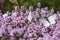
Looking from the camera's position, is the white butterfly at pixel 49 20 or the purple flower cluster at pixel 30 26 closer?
the purple flower cluster at pixel 30 26

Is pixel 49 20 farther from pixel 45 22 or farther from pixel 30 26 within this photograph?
pixel 30 26

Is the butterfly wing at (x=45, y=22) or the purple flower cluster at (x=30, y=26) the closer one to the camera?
the purple flower cluster at (x=30, y=26)

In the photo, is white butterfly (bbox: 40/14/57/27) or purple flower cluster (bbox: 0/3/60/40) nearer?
purple flower cluster (bbox: 0/3/60/40)

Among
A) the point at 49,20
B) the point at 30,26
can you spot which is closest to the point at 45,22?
the point at 49,20

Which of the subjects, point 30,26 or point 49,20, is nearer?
point 30,26

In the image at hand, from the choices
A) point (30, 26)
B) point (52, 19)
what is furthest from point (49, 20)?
point (30, 26)

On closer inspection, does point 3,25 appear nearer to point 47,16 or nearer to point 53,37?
point 47,16

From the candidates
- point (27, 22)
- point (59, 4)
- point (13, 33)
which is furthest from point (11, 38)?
point (59, 4)

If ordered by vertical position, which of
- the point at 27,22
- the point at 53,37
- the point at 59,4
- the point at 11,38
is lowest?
the point at 53,37
